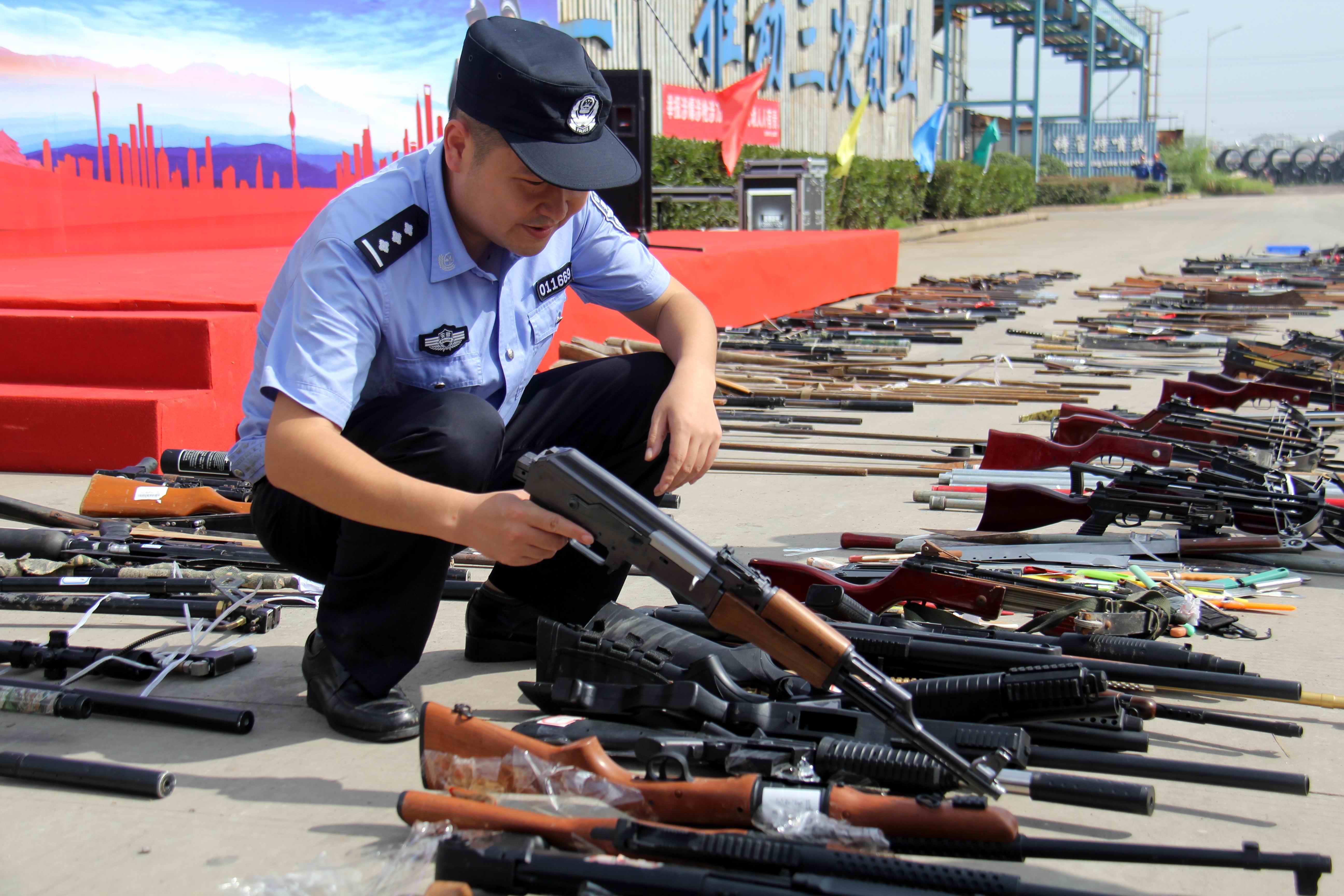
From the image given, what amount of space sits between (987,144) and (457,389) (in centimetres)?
2630

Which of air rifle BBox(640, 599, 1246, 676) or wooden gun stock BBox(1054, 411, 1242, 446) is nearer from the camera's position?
air rifle BBox(640, 599, 1246, 676)

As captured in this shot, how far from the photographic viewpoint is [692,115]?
748 inches

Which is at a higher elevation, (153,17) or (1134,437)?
(153,17)

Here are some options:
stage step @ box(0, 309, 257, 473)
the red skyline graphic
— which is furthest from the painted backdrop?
stage step @ box(0, 309, 257, 473)

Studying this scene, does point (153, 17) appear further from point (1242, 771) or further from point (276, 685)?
point (1242, 771)

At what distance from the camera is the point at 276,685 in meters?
2.76

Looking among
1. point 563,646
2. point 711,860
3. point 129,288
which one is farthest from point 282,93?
point 711,860

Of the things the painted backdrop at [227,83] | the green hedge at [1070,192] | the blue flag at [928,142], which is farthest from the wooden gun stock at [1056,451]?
the green hedge at [1070,192]

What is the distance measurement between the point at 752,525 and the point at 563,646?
6.05 ft

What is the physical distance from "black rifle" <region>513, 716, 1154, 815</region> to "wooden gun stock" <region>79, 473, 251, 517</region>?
2.38m

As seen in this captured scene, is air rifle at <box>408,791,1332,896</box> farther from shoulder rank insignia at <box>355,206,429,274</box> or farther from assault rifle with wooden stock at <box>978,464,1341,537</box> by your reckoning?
assault rifle with wooden stock at <box>978,464,1341,537</box>

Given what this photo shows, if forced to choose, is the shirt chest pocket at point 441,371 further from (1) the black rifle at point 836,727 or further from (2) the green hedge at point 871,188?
(2) the green hedge at point 871,188

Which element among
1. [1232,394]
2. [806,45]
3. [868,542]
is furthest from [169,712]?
[806,45]

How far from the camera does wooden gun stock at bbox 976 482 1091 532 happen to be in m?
3.94
